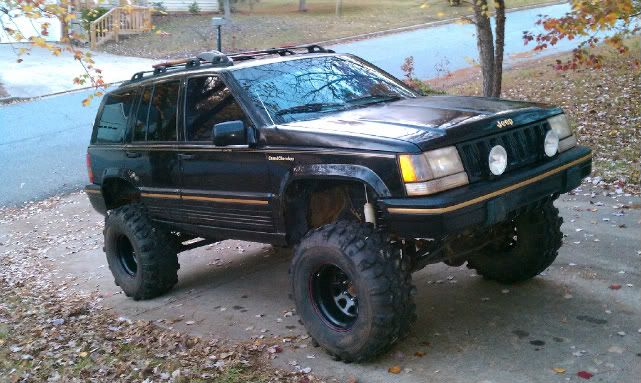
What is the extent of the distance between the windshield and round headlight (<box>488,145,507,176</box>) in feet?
4.23

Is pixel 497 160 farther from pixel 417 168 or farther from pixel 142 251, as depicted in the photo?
pixel 142 251

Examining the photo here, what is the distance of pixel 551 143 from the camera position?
5059 mm

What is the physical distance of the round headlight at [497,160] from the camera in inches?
181

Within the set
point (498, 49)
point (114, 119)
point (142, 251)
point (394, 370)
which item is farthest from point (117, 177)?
point (498, 49)

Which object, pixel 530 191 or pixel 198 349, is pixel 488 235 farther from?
pixel 198 349

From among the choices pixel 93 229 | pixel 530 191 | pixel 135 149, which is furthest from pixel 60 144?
pixel 530 191

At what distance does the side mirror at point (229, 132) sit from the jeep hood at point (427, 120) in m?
0.30

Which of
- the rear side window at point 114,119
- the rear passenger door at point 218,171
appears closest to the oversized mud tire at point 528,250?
the rear passenger door at point 218,171

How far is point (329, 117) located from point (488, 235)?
1.48m

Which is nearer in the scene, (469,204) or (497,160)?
(469,204)

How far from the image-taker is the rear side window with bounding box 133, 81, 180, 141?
20.5 feet

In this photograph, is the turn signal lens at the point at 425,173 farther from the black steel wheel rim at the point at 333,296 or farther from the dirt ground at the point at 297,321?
the dirt ground at the point at 297,321

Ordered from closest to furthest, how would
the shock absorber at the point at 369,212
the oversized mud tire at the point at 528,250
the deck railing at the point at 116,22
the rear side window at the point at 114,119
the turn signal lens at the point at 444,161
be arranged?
1. the turn signal lens at the point at 444,161
2. the shock absorber at the point at 369,212
3. the oversized mud tire at the point at 528,250
4. the rear side window at the point at 114,119
5. the deck railing at the point at 116,22

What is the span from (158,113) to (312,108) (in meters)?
1.71
